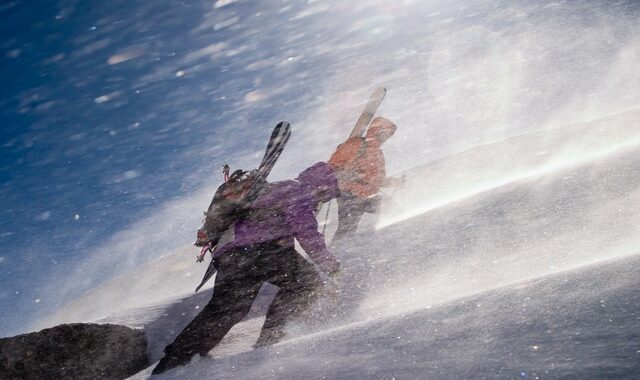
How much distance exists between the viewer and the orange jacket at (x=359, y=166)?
225 inches

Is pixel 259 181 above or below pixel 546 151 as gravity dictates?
above

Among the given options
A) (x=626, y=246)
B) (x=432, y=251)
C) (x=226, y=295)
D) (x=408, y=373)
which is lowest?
(x=432, y=251)

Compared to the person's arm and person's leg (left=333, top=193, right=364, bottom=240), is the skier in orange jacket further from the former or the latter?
the person's arm

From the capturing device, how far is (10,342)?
13.3 ft

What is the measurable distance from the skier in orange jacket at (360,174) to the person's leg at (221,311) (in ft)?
6.68

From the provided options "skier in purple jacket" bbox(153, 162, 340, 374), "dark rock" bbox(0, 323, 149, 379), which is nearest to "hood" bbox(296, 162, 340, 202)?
"skier in purple jacket" bbox(153, 162, 340, 374)

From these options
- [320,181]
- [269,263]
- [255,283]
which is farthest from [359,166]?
[255,283]

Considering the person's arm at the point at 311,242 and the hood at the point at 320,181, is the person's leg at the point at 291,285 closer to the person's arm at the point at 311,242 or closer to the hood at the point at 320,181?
the person's arm at the point at 311,242

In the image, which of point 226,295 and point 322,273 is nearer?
point 226,295

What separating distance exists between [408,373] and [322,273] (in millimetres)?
2668

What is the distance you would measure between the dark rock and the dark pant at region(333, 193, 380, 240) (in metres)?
2.98

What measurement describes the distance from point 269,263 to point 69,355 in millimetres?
2032

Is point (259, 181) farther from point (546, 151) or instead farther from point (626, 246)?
point (546, 151)

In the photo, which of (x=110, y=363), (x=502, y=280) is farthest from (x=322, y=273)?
(x=110, y=363)
